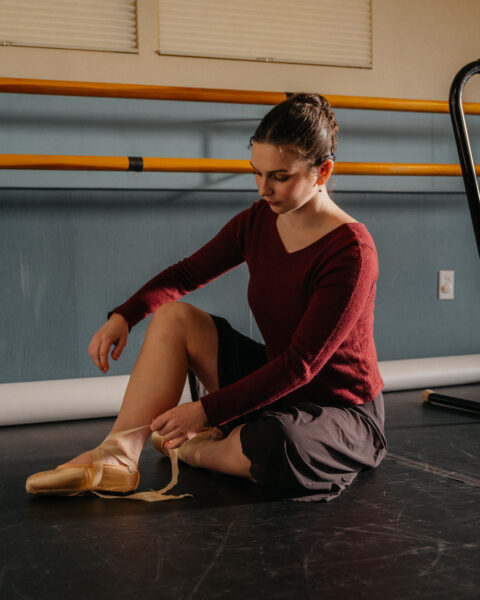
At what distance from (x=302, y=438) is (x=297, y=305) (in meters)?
0.23

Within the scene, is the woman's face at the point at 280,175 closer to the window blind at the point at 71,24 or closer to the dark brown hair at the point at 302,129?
the dark brown hair at the point at 302,129

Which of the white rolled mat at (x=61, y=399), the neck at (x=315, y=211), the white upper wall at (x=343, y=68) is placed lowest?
the white rolled mat at (x=61, y=399)

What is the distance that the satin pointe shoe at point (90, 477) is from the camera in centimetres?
124

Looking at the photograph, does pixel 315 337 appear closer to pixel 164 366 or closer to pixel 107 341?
pixel 164 366

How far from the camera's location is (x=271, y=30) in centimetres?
222

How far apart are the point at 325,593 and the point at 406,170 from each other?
1.62 m

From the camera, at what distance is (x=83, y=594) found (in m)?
0.89

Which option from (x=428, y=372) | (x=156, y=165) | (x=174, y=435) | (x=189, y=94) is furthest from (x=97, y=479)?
(x=428, y=372)

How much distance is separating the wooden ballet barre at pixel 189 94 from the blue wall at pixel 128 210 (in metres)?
0.11

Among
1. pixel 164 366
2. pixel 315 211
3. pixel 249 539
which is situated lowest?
pixel 249 539

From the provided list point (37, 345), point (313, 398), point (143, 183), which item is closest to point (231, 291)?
point (143, 183)

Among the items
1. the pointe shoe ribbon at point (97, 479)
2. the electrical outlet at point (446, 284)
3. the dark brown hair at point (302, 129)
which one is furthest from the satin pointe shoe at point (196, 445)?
the electrical outlet at point (446, 284)

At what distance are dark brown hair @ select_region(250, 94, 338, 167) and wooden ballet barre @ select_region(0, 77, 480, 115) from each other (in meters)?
0.87

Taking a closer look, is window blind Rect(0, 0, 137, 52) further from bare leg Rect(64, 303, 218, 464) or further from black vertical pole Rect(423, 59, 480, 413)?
bare leg Rect(64, 303, 218, 464)
